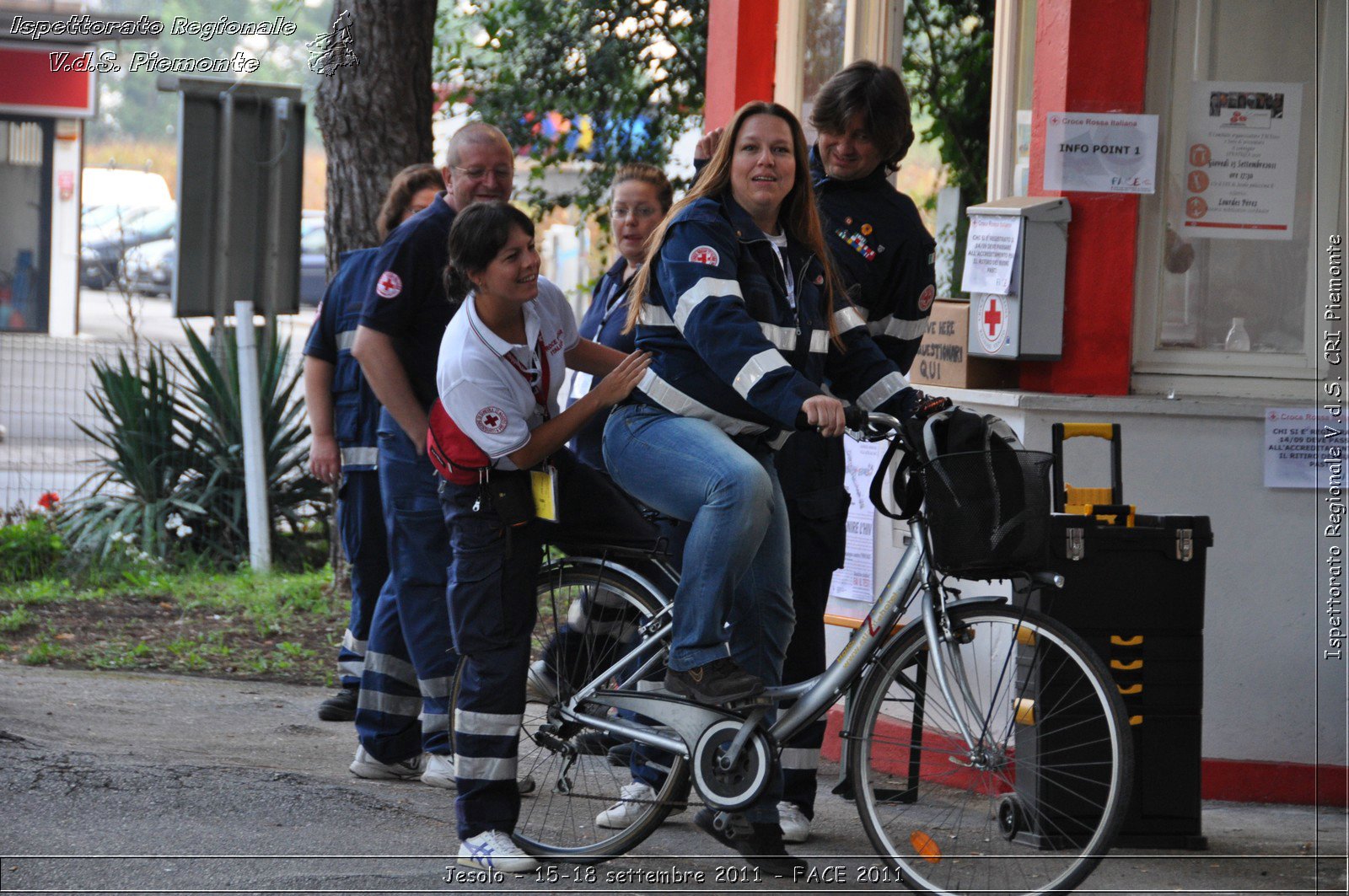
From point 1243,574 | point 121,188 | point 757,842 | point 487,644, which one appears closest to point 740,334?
point 487,644

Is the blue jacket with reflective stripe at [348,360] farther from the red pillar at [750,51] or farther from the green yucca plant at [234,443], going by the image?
the green yucca plant at [234,443]

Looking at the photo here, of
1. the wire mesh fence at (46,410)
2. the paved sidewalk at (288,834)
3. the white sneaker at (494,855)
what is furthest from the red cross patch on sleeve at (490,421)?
the wire mesh fence at (46,410)

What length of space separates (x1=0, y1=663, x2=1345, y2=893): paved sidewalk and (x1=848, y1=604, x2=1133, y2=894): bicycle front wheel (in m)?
0.26

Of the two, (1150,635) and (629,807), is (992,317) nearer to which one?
(1150,635)

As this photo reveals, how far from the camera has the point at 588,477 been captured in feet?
14.1

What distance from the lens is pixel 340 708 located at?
604 cm

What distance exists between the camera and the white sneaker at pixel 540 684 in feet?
14.2

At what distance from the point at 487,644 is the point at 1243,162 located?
10.4 ft

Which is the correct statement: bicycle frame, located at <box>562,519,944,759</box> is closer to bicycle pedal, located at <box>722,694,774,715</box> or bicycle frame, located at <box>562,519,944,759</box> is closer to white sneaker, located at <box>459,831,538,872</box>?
bicycle pedal, located at <box>722,694,774,715</box>

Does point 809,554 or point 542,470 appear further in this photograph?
point 809,554

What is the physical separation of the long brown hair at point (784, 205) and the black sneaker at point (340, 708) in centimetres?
265

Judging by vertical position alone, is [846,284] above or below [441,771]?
above

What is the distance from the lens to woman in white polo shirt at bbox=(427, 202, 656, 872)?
399cm

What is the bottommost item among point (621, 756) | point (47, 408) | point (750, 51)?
point (621, 756)
